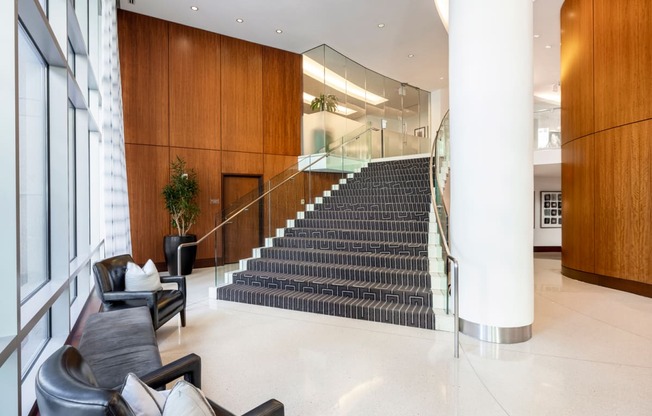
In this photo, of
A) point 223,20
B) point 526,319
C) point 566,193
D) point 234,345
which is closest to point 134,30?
point 223,20

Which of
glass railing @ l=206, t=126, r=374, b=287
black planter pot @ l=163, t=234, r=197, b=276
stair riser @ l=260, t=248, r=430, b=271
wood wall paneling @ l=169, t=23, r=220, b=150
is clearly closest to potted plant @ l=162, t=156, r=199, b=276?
black planter pot @ l=163, t=234, r=197, b=276

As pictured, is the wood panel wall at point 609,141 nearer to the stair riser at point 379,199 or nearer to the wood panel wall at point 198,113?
the stair riser at point 379,199

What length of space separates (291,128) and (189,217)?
385 centimetres

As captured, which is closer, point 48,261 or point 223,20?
point 48,261

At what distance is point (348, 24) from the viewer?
8547mm

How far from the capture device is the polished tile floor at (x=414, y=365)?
2.54 m

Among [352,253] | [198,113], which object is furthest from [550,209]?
[198,113]

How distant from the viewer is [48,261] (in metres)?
3.19

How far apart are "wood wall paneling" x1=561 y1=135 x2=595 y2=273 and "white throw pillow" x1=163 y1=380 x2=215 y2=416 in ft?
23.4

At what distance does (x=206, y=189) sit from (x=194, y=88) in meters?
2.33

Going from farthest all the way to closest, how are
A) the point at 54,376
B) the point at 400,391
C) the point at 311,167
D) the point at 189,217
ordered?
the point at 311,167, the point at 189,217, the point at 400,391, the point at 54,376

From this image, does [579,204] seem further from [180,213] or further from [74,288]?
[74,288]

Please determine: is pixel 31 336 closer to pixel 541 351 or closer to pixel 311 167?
pixel 541 351

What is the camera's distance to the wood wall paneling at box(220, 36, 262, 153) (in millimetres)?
8680
